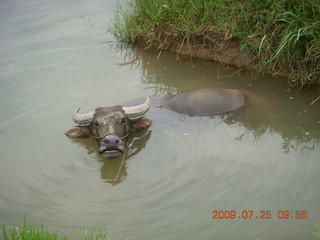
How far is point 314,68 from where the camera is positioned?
4.67 meters

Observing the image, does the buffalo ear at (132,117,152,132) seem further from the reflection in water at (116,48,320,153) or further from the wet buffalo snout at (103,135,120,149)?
the reflection in water at (116,48,320,153)

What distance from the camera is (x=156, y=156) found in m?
3.94

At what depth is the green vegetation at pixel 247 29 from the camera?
4602mm

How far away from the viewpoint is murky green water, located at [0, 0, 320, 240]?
312 cm

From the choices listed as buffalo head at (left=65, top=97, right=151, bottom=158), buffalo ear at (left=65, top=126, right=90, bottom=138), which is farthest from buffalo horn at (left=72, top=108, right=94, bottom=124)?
buffalo ear at (left=65, top=126, right=90, bottom=138)

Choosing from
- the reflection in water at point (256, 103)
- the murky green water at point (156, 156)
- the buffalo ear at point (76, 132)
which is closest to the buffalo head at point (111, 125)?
the buffalo ear at point (76, 132)

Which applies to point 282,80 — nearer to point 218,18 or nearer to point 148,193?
point 218,18

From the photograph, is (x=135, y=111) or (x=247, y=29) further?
(x=247, y=29)

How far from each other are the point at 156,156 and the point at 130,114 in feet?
2.07
